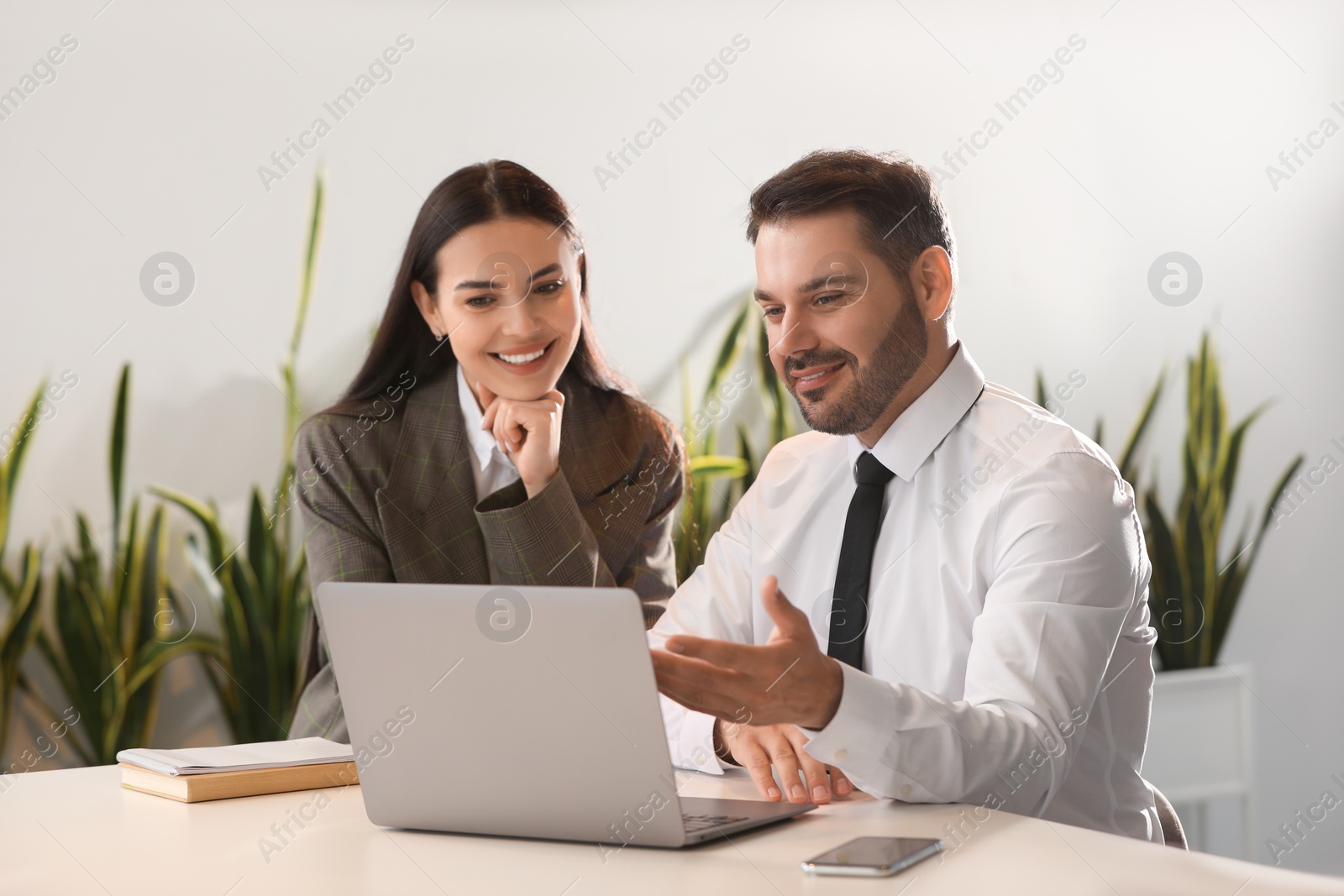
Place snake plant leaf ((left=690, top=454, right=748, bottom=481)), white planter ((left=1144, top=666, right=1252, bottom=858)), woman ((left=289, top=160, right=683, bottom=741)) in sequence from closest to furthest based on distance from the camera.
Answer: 1. woman ((left=289, top=160, right=683, bottom=741))
2. snake plant leaf ((left=690, top=454, right=748, bottom=481))
3. white planter ((left=1144, top=666, right=1252, bottom=858))

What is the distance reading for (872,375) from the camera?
1.79 metres

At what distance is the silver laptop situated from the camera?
42.5 inches

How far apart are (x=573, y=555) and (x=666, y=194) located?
1.87 metres

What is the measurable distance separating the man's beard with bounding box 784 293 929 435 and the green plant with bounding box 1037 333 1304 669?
7.46ft

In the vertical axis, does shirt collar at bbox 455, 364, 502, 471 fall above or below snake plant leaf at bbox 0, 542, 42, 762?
above

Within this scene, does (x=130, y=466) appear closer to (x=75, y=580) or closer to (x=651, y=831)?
(x=75, y=580)

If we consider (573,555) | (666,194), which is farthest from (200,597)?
(666,194)

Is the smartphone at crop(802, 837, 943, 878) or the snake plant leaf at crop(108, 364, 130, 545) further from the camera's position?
the snake plant leaf at crop(108, 364, 130, 545)

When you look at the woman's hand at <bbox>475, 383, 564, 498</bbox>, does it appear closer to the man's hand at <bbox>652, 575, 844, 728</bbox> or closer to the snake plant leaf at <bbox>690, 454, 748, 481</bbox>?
the snake plant leaf at <bbox>690, 454, 748, 481</bbox>

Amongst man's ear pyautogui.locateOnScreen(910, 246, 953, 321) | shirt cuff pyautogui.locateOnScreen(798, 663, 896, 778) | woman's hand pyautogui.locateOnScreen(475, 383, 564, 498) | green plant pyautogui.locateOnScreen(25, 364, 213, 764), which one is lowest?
green plant pyautogui.locateOnScreen(25, 364, 213, 764)

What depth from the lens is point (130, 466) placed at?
10.4 ft

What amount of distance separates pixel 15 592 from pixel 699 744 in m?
2.12

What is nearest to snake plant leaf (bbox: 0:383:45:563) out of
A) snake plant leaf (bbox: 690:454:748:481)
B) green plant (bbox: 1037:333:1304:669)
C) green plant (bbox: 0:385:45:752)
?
green plant (bbox: 0:385:45:752)

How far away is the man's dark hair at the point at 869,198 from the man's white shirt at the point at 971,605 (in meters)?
0.21
